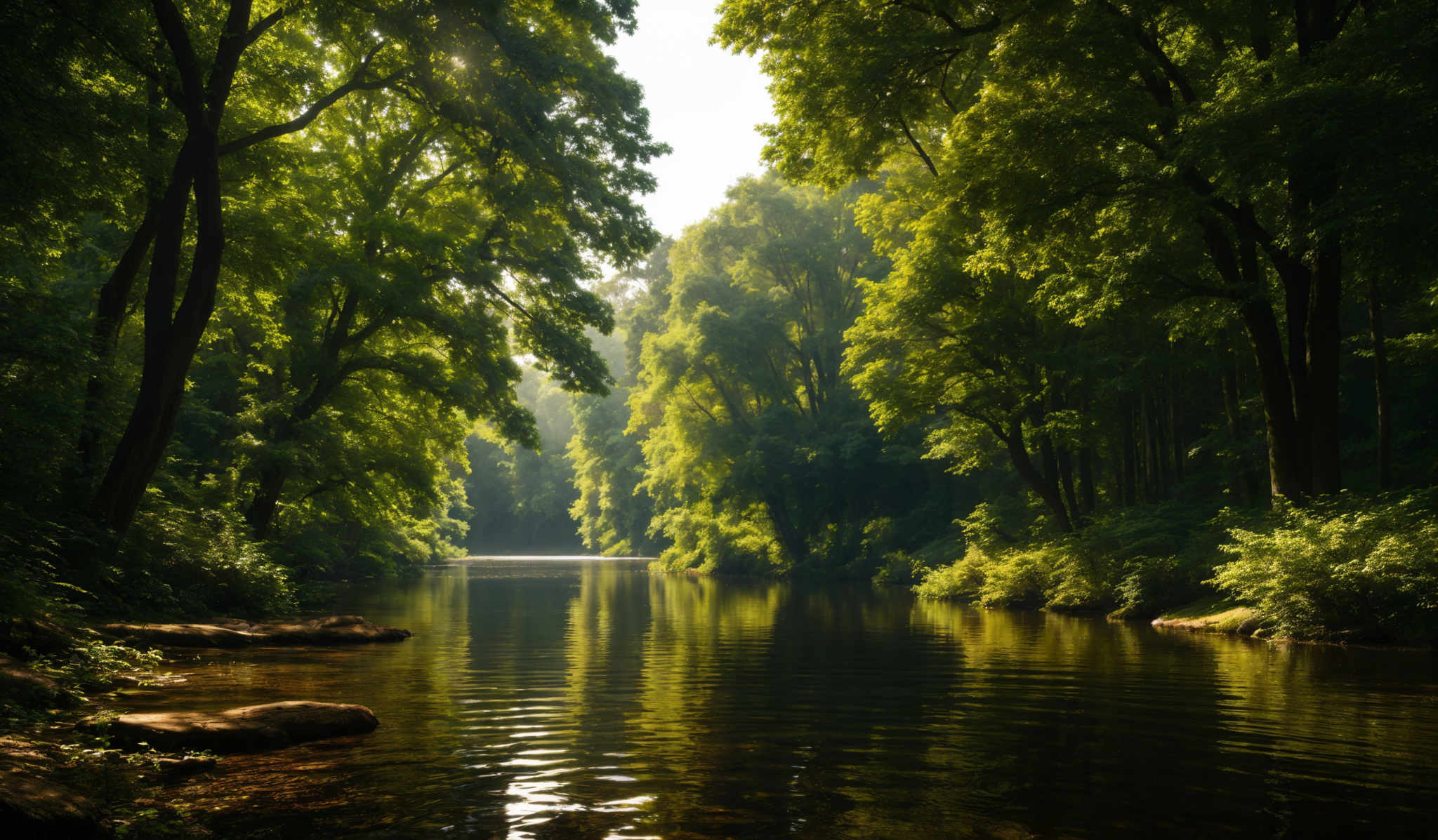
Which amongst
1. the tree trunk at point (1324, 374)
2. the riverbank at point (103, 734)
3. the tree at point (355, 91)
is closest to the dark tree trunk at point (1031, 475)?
the tree trunk at point (1324, 374)

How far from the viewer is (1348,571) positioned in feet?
39.1

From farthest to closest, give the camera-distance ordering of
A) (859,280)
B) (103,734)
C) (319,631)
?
(859,280) < (319,631) < (103,734)

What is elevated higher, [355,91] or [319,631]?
[355,91]

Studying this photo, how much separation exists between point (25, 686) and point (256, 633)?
6288 mm

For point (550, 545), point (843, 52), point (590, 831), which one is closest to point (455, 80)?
point (843, 52)

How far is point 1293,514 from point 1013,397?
10386 mm

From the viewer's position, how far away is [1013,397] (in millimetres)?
23781

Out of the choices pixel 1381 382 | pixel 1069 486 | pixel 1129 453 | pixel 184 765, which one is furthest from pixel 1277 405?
pixel 184 765

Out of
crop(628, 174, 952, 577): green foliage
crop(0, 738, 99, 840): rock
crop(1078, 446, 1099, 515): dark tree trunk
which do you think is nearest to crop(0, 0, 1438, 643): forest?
crop(1078, 446, 1099, 515): dark tree trunk

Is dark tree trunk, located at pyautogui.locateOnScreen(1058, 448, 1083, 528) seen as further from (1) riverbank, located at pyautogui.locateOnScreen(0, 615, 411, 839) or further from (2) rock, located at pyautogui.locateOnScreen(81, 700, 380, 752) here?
(1) riverbank, located at pyautogui.locateOnScreen(0, 615, 411, 839)

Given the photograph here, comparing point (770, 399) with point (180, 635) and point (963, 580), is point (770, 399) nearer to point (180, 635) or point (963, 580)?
point (963, 580)

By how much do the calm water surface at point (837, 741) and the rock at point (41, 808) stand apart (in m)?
0.58

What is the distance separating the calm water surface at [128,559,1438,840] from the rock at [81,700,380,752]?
0.83 ft

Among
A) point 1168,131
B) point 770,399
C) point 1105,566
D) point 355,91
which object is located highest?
point 355,91
